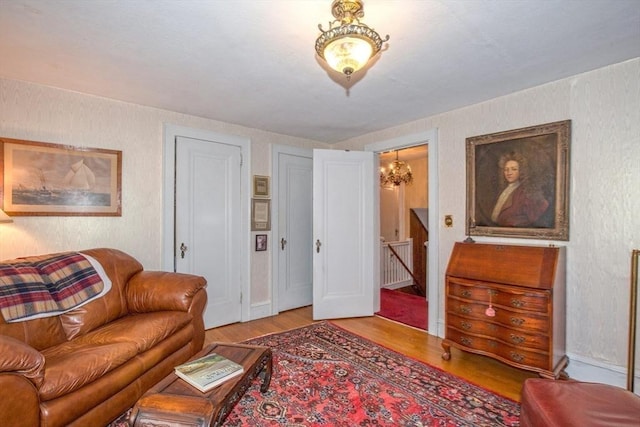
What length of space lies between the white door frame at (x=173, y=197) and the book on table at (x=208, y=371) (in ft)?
5.80

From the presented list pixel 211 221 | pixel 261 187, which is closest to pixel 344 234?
pixel 261 187

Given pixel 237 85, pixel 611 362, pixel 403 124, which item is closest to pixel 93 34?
pixel 237 85

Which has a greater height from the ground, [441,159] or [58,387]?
[441,159]

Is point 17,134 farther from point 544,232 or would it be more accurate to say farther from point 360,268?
point 544,232

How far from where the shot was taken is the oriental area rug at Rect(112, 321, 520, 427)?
6.25 feet

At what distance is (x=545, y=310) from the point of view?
218 centimetres

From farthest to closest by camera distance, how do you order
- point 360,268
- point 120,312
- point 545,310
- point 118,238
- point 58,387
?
point 360,268 < point 118,238 < point 120,312 < point 545,310 < point 58,387

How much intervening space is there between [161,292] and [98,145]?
154cm

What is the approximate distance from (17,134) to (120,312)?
1680mm

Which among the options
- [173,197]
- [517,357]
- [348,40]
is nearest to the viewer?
[348,40]

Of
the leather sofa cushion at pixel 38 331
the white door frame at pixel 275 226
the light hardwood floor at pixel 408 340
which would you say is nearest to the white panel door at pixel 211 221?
the light hardwood floor at pixel 408 340

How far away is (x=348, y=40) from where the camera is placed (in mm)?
1490

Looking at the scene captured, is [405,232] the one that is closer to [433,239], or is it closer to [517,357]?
[433,239]

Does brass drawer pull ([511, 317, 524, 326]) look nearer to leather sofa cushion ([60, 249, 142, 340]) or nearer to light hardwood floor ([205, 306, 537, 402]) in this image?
light hardwood floor ([205, 306, 537, 402])
